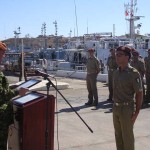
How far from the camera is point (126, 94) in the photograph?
5172mm

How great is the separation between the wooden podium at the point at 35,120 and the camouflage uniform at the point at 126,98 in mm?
1020

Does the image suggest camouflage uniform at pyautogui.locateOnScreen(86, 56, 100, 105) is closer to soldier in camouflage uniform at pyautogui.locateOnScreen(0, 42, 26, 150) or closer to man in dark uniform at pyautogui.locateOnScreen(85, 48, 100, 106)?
man in dark uniform at pyautogui.locateOnScreen(85, 48, 100, 106)

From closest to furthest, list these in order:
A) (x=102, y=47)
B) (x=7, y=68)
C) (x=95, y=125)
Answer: (x=95, y=125) < (x=7, y=68) < (x=102, y=47)

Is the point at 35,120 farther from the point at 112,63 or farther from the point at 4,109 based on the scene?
the point at 112,63

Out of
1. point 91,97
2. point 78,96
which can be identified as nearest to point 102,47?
point 78,96

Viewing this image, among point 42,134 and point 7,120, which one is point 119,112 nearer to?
point 42,134

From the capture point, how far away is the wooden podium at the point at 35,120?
440 cm

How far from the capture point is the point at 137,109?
5086 millimetres

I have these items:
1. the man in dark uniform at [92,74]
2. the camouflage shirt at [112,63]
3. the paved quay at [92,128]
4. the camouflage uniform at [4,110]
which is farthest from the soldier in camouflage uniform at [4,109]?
the camouflage shirt at [112,63]

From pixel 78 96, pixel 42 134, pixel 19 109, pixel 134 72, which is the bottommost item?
pixel 78 96

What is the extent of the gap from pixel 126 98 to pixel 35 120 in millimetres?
1334

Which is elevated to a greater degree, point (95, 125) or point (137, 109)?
point (137, 109)

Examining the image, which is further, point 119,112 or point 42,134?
point 119,112

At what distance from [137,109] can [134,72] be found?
1.58 feet
